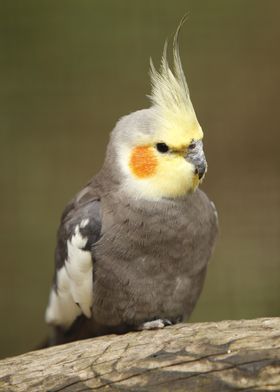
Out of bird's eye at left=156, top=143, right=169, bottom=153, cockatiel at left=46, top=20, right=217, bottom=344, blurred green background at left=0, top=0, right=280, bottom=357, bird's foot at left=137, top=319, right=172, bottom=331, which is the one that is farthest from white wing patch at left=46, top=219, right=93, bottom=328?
blurred green background at left=0, top=0, right=280, bottom=357

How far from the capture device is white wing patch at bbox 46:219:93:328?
1886 mm

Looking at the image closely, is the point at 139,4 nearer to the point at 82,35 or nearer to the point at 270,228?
the point at 82,35

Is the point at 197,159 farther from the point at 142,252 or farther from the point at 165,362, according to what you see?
the point at 165,362

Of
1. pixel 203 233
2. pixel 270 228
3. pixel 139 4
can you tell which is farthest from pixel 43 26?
pixel 203 233

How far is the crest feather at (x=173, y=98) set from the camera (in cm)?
179

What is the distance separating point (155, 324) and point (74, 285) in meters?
0.25

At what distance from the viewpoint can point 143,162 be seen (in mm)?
1829

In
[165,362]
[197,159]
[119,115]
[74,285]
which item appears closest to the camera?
[165,362]

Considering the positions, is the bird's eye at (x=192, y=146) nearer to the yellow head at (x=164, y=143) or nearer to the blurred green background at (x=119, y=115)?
the yellow head at (x=164, y=143)

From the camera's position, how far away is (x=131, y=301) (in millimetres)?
1868

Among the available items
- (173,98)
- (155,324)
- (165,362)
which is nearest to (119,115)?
(173,98)

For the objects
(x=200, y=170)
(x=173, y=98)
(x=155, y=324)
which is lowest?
(x=155, y=324)

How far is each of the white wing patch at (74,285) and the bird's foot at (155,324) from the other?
0.15m

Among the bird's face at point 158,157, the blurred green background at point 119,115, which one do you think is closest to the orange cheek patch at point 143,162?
the bird's face at point 158,157
